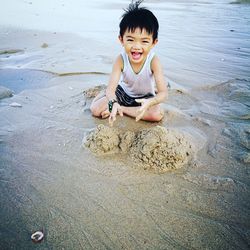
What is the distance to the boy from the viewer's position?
2.56 meters

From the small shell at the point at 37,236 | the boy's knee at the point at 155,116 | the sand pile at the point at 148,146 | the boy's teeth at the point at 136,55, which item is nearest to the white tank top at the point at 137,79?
the boy's teeth at the point at 136,55

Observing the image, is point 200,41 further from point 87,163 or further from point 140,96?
point 87,163

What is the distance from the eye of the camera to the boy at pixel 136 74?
2.56 metres

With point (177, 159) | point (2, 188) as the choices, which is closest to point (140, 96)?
point (177, 159)

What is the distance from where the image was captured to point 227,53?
540cm

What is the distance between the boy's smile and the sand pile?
823 millimetres

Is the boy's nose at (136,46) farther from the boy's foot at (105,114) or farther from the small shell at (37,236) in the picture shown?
the small shell at (37,236)

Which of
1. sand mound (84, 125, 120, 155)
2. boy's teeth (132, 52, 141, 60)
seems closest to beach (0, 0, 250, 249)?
sand mound (84, 125, 120, 155)

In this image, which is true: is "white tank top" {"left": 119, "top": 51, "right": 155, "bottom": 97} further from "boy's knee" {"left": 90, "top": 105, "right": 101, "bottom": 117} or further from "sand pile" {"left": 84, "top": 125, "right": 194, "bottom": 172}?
"sand pile" {"left": 84, "top": 125, "right": 194, "bottom": 172}

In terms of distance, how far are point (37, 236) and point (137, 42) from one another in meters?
1.93

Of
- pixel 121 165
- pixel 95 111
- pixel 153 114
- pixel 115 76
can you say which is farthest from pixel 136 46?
pixel 121 165

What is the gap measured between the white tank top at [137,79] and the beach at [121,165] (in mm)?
382

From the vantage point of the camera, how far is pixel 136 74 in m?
3.01

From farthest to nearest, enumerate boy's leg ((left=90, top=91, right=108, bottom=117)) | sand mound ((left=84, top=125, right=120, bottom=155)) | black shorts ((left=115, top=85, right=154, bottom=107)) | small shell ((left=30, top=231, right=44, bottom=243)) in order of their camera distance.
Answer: black shorts ((left=115, top=85, right=154, bottom=107))
boy's leg ((left=90, top=91, right=108, bottom=117))
sand mound ((left=84, top=125, right=120, bottom=155))
small shell ((left=30, top=231, right=44, bottom=243))
